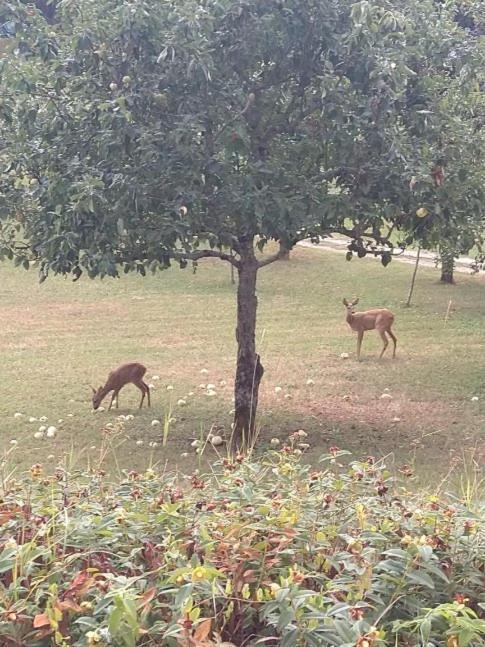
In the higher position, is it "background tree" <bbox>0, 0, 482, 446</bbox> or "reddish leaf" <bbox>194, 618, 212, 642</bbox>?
"background tree" <bbox>0, 0, 482, 446</bbox>

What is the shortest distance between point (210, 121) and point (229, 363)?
479 cm

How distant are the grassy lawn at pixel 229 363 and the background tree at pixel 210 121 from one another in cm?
164

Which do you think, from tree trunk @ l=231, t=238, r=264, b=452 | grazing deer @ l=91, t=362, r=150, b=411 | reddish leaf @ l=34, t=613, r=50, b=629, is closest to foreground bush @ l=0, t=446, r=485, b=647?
reddish leaf @ l=34, t=613, r=50, b=629

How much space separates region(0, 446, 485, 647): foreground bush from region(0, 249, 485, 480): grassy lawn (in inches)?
32.0

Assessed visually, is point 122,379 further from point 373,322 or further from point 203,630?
point 203,630

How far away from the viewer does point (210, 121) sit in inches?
259

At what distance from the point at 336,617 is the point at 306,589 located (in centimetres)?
17

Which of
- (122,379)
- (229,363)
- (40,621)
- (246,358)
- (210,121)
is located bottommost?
(229,363)

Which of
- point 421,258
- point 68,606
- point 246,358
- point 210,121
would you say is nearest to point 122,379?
point 246,358

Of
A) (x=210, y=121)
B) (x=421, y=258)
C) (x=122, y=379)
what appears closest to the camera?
A: (x=210, y=121)

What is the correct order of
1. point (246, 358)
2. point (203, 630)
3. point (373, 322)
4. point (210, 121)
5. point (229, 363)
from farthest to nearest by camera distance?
point (373, 322) < point (229, 363) < point (246, 358) < point (210, 121) < point (203, 630)

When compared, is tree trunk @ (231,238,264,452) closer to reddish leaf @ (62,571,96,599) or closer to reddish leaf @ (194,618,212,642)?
reddish leaf @ (62,571,96,599)

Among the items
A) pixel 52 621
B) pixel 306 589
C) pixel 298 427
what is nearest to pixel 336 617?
pixel 306 589

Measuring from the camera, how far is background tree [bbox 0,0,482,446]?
20.5 feet
